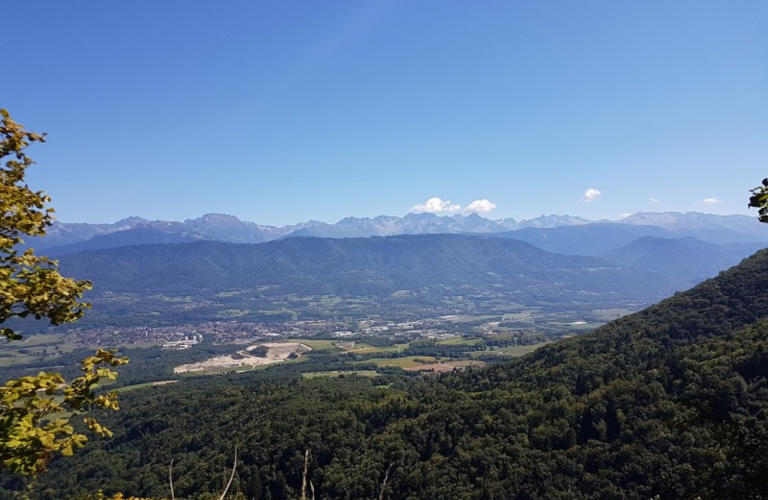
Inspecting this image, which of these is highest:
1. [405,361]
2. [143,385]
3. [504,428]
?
[504,428]

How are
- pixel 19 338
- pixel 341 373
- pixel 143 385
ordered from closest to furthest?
pixel 19 338 → pixel 143 385 → pixel 341 373

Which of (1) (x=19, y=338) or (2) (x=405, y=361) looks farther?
(2) (x=405, y=361)

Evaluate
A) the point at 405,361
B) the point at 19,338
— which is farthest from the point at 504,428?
the point at 405,361

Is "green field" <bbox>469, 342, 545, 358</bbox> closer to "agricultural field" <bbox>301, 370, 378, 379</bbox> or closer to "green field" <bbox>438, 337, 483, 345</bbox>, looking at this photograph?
"green field" <bbox>438, 337, 483, 345</bbox>

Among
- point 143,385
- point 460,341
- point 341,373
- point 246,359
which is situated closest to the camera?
point 143,385

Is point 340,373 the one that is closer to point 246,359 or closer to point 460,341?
point 246,359

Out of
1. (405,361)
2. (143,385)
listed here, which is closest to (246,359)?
(143,385)

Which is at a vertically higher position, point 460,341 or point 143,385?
point 143,385
